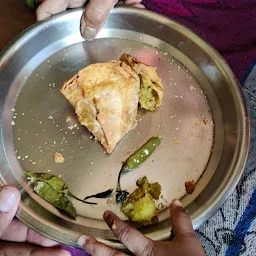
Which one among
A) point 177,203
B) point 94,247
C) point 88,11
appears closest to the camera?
point 94,247

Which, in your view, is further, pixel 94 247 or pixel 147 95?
pixel 147 95

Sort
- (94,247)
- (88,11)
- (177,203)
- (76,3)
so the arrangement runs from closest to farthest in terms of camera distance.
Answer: (94,247), (177,203), (88,11), (76,3)

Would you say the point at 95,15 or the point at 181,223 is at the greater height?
the point at 95,15

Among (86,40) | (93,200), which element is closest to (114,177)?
(93,200)

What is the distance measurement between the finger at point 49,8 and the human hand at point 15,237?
26.5 inches

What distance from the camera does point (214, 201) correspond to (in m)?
1.12

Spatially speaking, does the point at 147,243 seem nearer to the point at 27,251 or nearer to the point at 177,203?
the point at 177,203

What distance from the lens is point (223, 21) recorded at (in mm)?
1646

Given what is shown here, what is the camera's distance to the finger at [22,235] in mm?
1130

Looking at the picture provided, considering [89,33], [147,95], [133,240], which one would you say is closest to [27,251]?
[133,240]

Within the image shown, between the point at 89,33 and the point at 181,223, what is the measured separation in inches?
Result: 30.1

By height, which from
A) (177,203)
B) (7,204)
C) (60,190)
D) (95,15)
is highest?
(95,15)

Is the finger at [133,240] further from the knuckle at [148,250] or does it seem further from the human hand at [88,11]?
the human hand at [88,11]

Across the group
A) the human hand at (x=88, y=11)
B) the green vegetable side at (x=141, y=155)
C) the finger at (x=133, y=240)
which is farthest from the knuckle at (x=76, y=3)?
the finger at (x=133, y=240)
